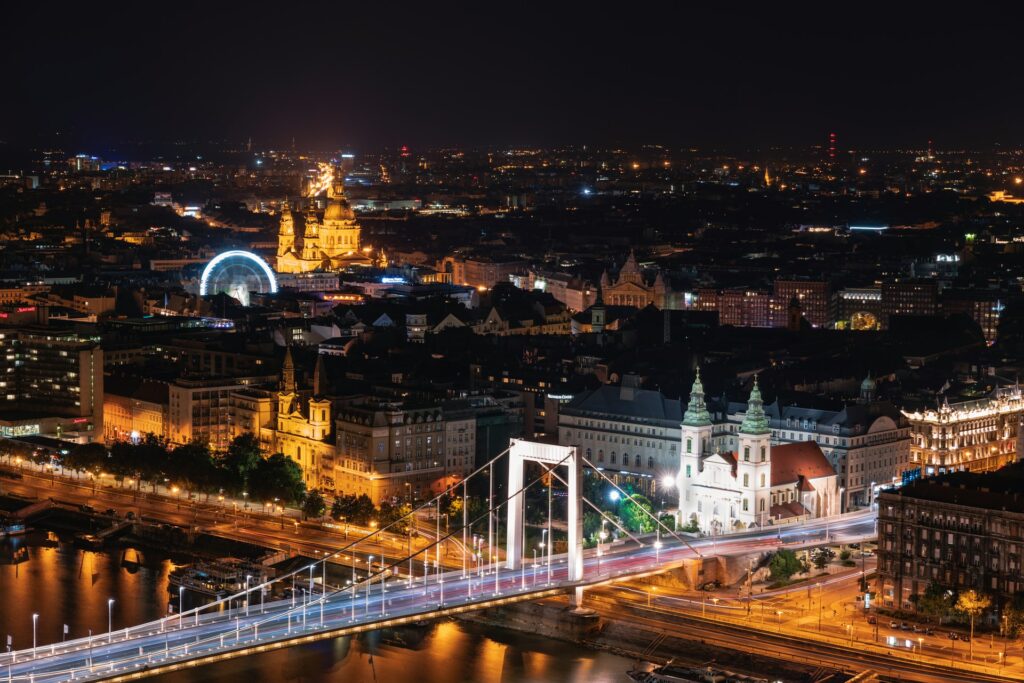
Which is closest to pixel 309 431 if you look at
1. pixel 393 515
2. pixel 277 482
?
pixel 277 482

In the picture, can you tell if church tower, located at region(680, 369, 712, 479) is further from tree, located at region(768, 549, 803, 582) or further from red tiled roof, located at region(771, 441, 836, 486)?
tree, located at region(768, 549, 803, 582)

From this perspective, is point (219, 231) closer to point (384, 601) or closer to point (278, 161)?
point (278, 161)

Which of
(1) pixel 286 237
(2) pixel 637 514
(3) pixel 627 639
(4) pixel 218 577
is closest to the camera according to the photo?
(3) pixel 627 639

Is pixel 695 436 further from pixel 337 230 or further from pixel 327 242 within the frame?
pixel 337 230

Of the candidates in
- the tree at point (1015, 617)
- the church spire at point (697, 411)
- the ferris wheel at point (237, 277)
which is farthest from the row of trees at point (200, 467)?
the ferris wheel at point (237, 277)

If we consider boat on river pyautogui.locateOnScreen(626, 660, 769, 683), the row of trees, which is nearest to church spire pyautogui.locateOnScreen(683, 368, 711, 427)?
the row of trees

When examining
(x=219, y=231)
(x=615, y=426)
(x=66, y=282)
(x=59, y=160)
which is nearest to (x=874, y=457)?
(x=615, y=426)
